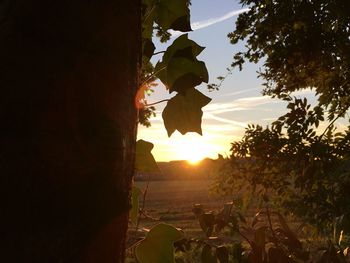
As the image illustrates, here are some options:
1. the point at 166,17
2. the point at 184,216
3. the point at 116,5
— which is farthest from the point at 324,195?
the point at 184,216

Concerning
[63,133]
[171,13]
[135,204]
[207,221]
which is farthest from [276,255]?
[63,133]

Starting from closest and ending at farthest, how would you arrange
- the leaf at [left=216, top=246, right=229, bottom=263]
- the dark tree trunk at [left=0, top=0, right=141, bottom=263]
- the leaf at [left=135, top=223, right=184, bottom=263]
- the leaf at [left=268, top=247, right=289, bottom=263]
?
the dark tree trunk at [left=0, top=0, right=141, bottom=263] → the leaf at [left=135, top=223, right=184, bottom=263] → the leaf at [left=216, top=246, right=229, bottom=263] → the leaf at [left=268, top=247, right=289, bottom=263]

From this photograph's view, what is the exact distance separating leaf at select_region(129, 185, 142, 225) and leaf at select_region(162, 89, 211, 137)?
105 mm

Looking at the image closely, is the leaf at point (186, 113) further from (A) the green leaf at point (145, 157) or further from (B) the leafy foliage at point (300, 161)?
(B) the leafy foliage at point (300, 161)

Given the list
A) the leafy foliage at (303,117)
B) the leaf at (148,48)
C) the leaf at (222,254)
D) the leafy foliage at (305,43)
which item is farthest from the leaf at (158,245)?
the leafy foliage at (305,43)

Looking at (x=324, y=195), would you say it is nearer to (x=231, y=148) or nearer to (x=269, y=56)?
(x=231, y=148)

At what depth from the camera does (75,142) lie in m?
0.37

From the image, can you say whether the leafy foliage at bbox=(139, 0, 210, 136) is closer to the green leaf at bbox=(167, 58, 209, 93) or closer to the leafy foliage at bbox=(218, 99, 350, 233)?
the green leaf at bbox=(167, 58, 209, 93)

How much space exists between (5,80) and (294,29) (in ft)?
17.4

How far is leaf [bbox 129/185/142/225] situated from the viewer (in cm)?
68

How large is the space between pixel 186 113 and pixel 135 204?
167 mm

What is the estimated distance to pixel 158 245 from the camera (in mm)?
564

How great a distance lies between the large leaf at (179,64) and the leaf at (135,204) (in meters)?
0.17

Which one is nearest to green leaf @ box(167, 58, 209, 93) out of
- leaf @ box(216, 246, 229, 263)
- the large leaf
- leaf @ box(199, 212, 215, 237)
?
the large leaf
